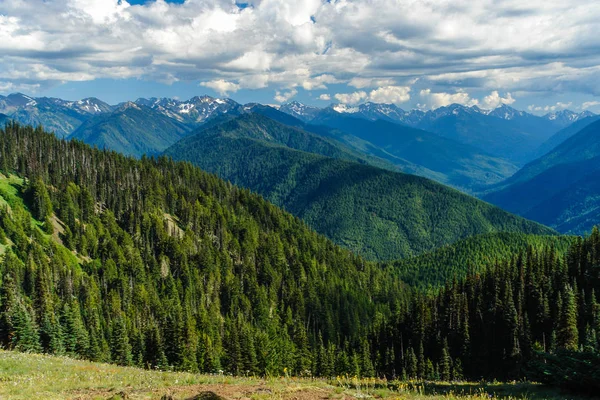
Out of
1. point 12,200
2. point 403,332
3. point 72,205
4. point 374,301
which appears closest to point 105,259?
point 72,205

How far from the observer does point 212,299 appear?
158 meters

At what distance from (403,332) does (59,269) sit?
349 feet

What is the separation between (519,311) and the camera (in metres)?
99.6

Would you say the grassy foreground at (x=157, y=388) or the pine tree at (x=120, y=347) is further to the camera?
the pine tree at (x=120, y=347)

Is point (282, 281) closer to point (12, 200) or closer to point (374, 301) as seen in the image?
point (374, 301)

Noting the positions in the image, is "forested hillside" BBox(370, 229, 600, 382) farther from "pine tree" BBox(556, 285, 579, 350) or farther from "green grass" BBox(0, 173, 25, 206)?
"green grass" BBox(0, 173, 25, 206)

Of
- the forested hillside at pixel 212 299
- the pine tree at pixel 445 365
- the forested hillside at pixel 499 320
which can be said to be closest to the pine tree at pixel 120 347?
the forested hillside at pixel 212 299

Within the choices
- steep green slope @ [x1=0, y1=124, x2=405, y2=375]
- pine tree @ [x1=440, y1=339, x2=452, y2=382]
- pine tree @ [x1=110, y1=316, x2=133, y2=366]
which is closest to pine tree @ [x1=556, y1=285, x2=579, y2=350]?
pine tree @ [x1=440, y1=339, x2=452, y2=382]

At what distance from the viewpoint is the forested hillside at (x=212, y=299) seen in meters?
88.7

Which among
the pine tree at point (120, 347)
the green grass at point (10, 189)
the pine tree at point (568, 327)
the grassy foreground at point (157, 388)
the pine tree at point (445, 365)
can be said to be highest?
the green grass at point (10, 189)

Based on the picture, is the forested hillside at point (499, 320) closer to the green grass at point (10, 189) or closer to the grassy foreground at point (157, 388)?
the grassy foreground at point (157, 388)

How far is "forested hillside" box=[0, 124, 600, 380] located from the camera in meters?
88.7

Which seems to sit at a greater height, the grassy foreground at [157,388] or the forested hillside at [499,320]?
the grassy foreground at [157,388]

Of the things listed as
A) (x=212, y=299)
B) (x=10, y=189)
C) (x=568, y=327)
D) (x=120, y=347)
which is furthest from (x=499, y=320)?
(x=10, y=189)
